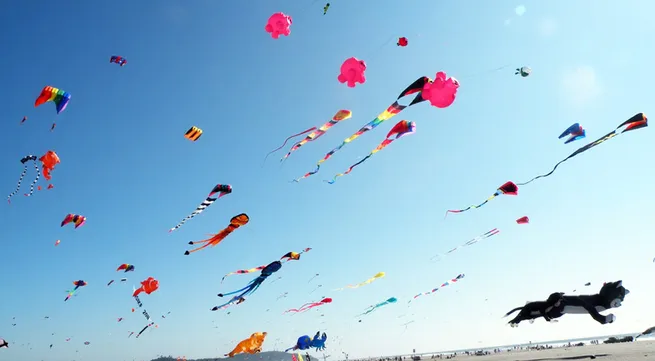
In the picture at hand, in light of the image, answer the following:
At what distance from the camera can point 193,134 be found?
1628cm

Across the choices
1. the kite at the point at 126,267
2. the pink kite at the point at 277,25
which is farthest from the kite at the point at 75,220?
the pink kite at the point at 277,25

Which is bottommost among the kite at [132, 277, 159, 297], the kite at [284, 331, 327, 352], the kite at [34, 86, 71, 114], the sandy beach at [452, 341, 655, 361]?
the sandy beach at [452, 341, 655, 361]

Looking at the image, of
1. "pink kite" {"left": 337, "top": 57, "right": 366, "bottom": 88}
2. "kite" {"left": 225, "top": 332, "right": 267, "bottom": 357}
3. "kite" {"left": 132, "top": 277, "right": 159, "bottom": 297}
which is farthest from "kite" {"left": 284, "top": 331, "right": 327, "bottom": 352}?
"pink kite" {"left": 337, "top": 57, "right": 366, "bottom": 88}

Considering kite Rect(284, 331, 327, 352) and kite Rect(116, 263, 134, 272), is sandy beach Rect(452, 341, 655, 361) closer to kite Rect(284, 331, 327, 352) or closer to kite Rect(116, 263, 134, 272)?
kite Rect(284, 331, 327, 352)

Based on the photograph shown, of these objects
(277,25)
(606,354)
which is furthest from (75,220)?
(606,354)

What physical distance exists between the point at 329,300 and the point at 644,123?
55.3 feet

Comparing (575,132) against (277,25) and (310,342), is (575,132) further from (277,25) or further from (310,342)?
(310,342)

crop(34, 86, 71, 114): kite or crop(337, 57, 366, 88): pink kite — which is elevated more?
crop(34, 86, 71, 114): kite

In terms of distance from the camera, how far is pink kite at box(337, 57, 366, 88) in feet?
39.4

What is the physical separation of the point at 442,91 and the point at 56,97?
52.1 feet

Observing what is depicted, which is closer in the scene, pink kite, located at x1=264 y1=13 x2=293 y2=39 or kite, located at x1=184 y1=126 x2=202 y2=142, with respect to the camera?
pink kite, located at x1=264 y1=13 x2=293 y2=39

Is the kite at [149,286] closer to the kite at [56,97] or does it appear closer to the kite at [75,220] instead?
the kite at [75,220]

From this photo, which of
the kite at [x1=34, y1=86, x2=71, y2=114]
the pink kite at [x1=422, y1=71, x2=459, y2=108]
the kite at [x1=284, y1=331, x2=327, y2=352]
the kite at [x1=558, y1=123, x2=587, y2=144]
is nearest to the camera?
the pink kite at [x1=422, y1=71, x2=459, y2=108]

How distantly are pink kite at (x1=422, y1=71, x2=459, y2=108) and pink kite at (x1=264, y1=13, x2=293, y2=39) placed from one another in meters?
4.99
